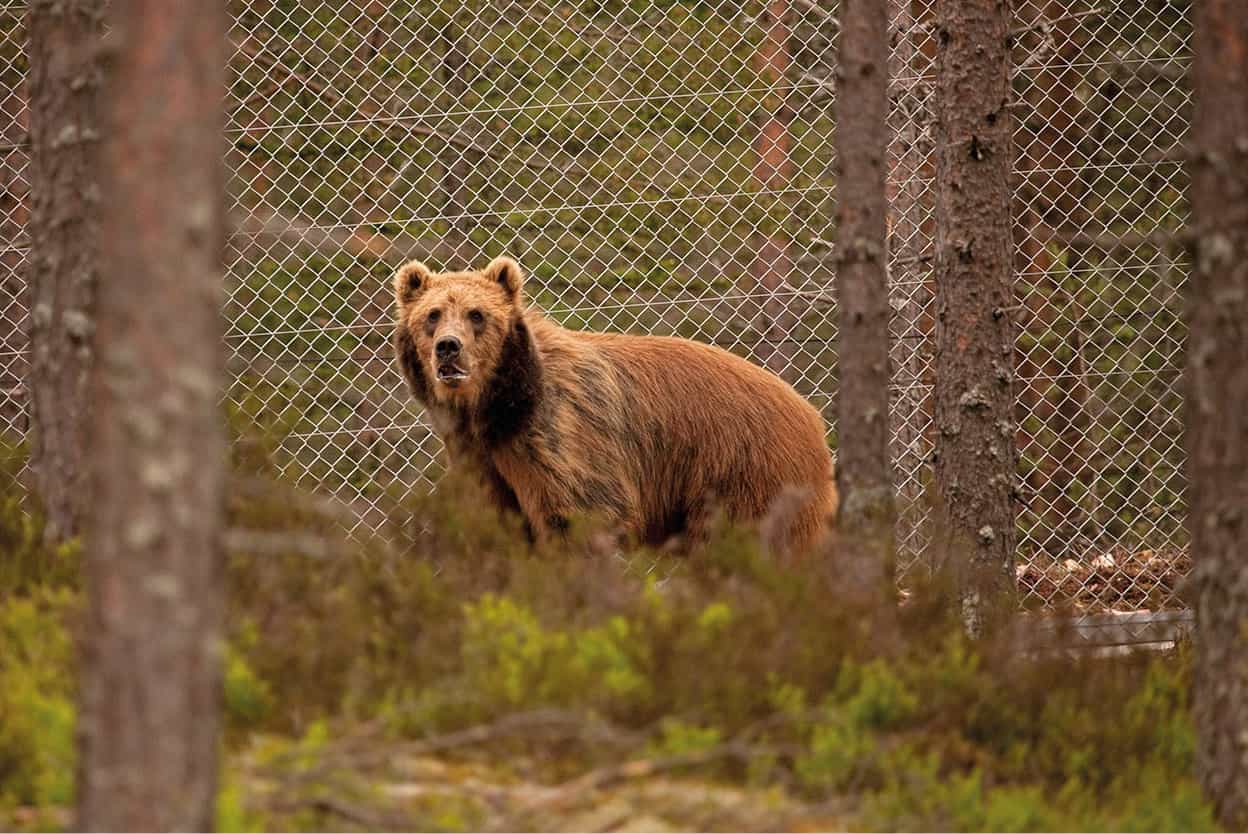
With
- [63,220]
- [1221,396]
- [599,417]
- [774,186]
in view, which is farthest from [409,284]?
[1221,396]

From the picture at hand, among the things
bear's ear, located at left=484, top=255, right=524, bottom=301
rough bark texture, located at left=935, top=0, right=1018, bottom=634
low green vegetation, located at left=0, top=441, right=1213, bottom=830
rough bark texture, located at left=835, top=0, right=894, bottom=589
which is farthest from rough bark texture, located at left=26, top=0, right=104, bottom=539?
rough bark texture, located at left=935, top=0, right=1018, bottom=634

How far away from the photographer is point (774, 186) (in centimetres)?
1043

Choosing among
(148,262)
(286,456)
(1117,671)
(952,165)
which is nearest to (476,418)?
(286,456)

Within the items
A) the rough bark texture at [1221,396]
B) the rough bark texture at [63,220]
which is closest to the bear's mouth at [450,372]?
the rough bark texture at [63,220]

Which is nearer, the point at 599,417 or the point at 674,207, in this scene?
the point at 599,417

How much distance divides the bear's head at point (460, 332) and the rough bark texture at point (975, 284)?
206 centimetres

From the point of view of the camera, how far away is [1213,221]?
12.8ft

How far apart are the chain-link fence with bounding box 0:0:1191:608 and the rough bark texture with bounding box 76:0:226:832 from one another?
4.19m

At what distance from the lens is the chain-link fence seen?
8.06 m

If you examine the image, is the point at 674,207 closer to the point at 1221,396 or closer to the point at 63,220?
the point at 63,220

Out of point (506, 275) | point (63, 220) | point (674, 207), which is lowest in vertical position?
point (63, 220)

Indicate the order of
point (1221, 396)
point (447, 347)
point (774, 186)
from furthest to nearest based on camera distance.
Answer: point (774, 186) → point (447, 347) → point (1221, 396)

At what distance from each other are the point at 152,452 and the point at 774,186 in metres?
8.03

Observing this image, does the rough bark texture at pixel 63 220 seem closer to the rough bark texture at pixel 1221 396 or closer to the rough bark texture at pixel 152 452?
the rough bark texture at pixel 152 452
